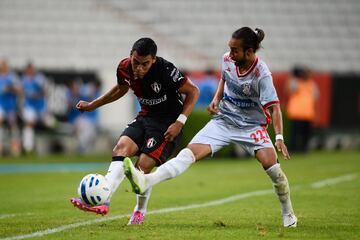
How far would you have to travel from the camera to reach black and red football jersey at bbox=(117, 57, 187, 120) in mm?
8398

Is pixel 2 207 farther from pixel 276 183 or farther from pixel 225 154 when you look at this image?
pixel 225 154

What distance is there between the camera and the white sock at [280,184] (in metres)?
8.12

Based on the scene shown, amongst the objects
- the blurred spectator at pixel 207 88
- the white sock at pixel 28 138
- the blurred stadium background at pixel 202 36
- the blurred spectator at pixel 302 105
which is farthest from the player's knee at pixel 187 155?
the blurred stadium background at pixel 202 36

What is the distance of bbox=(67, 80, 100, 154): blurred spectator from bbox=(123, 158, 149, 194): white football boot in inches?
634

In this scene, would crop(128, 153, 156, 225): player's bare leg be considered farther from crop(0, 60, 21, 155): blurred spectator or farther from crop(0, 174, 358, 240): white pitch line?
crop(0, 60, 21, 155): blurred spectator

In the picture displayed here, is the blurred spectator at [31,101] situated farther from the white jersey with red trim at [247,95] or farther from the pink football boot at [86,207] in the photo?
the pink football boot at [86,207]

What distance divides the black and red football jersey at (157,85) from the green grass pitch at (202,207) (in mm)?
1200

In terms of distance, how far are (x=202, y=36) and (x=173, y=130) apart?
2100 cm

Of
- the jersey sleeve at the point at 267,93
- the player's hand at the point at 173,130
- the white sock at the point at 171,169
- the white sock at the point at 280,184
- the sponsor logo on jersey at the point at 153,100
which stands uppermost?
the jersey sleeve at the point at 267,93

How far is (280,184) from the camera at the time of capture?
8180mm

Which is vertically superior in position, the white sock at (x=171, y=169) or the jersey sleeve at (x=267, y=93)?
the jersey sleeve at (x=267, y=93)

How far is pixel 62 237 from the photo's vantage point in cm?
736

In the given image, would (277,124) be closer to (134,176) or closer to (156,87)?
(156,87)

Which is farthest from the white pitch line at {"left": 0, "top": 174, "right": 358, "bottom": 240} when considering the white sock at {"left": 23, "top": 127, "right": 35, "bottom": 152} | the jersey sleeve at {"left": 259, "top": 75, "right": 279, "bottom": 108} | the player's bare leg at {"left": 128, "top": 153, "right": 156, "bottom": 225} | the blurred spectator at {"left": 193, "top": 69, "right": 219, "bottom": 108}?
the white sock at {"left": 23, "top": 127, "right": 35, "bottom": 152}
